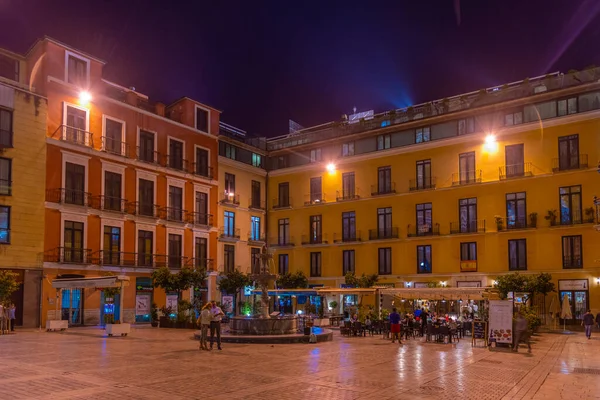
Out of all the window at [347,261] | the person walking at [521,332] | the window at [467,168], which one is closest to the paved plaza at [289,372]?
the person walking at [521,332]

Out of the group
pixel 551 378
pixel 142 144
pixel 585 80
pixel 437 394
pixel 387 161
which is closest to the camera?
pixel 437 394

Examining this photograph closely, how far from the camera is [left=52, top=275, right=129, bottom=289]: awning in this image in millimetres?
26984

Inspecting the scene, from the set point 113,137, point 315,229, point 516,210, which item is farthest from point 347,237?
point 113,137

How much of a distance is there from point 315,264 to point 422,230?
10199mm

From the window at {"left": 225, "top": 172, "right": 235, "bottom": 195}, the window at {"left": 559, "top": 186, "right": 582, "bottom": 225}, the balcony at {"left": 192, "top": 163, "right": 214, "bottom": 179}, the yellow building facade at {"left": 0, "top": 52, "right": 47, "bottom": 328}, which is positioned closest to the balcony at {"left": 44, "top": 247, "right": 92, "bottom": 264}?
the yellow building facade at {"left": 0, "top": 52, "right": 47, "bottom": 328}

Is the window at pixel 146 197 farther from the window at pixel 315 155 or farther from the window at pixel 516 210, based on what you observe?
the window at pixel 516 210

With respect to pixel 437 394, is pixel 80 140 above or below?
above

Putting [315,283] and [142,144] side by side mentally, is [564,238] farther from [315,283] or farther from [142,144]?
[142,144]

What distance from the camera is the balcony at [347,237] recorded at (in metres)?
47.5

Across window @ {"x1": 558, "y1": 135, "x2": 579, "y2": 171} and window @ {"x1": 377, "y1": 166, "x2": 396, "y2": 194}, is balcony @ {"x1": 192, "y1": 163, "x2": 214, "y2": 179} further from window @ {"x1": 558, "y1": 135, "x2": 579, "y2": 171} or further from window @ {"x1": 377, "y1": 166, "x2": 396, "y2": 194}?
window @ {"x1": 558, "y1": 135, "x2": 579, "y2": 171}

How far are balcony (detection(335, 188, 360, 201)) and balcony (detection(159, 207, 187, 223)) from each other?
13259 mm

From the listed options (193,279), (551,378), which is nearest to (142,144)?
(193,279)

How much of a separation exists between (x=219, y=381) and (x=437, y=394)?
4641mm

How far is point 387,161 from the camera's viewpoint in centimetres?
4650
